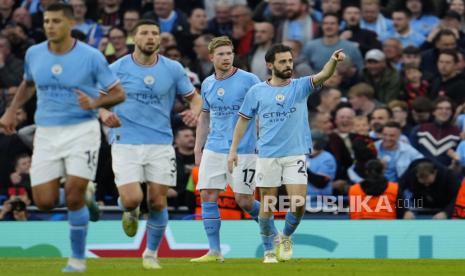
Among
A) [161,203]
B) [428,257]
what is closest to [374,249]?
[428,257]

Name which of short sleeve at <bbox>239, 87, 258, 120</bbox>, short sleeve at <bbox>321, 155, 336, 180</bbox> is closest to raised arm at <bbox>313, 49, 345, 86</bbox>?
short sleeve at <bbox>239, 87, 258, 120</bbox>

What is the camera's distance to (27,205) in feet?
69.0

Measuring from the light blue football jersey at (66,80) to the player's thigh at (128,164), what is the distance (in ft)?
4.69

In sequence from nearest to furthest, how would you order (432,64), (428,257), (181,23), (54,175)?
(54,175), (428,257), (432,64), (181,23)

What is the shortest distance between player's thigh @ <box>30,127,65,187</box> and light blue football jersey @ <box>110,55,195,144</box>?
1.62 metres

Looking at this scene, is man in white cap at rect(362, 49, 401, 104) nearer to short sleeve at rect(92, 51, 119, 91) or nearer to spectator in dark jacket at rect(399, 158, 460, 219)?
spectator in dark jacket at rect(399, 158, 460, 219)

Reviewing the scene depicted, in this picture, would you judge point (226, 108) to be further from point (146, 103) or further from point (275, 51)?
point (146, 103)

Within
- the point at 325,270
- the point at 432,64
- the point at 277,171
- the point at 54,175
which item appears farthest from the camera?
the point at 432,64

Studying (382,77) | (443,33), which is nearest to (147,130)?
(382,77)

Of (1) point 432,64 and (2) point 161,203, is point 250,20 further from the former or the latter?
(2) point 161,203

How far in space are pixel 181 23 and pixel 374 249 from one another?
776 cm

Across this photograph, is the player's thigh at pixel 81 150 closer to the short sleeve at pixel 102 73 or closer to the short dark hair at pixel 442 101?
the short sleeve at pixel 102 73

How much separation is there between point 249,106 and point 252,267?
2150 mm

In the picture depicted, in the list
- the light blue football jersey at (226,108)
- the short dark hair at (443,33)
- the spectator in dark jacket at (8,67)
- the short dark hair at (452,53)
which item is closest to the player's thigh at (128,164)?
the light blue football jersey at (226,108)
